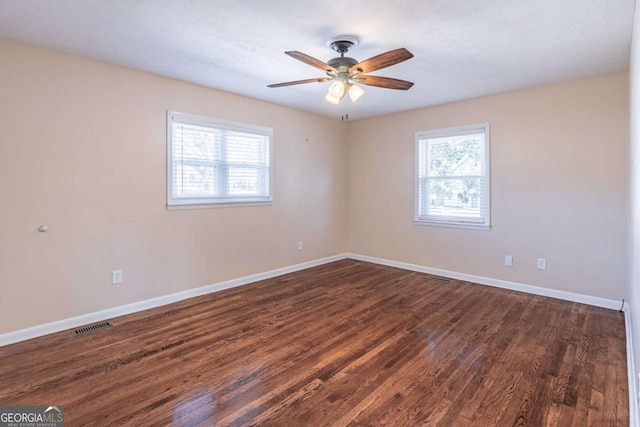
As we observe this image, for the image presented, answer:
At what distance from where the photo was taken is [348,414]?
1844mm

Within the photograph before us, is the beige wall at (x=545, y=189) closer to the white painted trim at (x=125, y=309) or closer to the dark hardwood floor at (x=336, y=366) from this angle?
the dark hardwood floor at (x=336, y=366)

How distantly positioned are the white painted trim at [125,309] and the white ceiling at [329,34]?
2363 millimetres

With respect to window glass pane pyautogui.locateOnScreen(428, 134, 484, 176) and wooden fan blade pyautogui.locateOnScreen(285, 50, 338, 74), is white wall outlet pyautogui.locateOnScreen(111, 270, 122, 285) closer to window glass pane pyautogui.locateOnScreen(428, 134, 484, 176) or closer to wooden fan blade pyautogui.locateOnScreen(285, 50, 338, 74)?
wooden fan blade pyautogui.locateOnScreen(285, 50, 338, 74)

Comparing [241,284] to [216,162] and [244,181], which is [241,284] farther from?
[216,162]

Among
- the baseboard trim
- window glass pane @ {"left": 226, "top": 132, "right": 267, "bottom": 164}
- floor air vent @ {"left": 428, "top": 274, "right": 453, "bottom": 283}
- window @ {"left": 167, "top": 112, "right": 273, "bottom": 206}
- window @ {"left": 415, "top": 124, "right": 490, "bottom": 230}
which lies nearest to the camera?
the baseboard trim

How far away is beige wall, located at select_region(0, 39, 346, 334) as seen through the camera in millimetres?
2703

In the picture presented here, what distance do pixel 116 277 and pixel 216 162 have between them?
5.41ft

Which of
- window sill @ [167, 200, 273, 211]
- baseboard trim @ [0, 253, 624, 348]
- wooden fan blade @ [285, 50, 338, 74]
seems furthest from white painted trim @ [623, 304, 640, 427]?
window sill @ [167, 200, 273, 211]

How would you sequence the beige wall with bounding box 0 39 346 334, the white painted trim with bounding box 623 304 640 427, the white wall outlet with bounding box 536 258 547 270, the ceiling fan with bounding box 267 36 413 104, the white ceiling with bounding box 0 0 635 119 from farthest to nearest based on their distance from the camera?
the white wall outlet with bounding box 536 258 547 270
the beige wall with bounding box 0 39 346 334
the ceiling fan with bounding box 267 36 413 104
the white ceiling with bounding box 0 0 635 119
the white painted trim with bounding box 623 304 640 427

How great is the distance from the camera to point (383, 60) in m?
2.35

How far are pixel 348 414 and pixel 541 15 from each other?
9.39 feet

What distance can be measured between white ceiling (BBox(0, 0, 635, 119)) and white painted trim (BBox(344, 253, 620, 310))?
236 cm

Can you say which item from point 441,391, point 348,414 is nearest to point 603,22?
point 441,391

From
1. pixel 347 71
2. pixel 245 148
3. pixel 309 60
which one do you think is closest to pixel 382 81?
pixel 347 71
